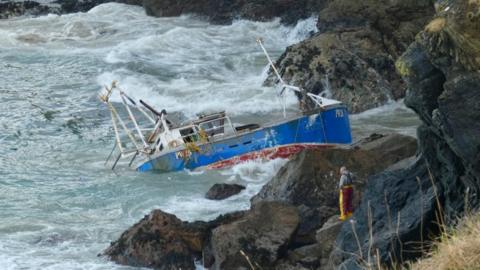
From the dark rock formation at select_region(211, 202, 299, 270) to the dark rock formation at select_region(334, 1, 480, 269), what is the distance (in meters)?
2.94

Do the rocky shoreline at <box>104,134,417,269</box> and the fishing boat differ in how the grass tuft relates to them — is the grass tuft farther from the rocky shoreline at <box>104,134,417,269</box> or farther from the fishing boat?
the fishing boat

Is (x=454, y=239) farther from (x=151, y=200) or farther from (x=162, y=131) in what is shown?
(x=162, y=131)

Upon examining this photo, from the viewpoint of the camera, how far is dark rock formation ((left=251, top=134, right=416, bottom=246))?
1828 centimetres

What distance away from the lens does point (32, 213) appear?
71.2ft

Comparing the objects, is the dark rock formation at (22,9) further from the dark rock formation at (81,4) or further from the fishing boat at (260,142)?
the fishing boat at (260,142)

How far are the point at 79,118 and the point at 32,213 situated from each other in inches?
429

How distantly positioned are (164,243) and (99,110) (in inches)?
699

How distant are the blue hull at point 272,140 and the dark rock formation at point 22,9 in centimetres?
3548

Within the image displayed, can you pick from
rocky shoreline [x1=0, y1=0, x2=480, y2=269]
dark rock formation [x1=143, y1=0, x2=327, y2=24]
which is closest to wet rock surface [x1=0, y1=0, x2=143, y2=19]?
dark rock formation [x1=143, y1=0, x2=327, y2=24]

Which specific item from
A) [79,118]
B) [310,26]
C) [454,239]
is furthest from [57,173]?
[310,26]

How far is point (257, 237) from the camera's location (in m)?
15.5

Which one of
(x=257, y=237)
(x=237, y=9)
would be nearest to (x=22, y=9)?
(x=237, y=9)

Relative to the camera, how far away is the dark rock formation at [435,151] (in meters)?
10.2

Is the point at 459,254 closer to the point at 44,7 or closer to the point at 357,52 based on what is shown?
the point at 357,52
